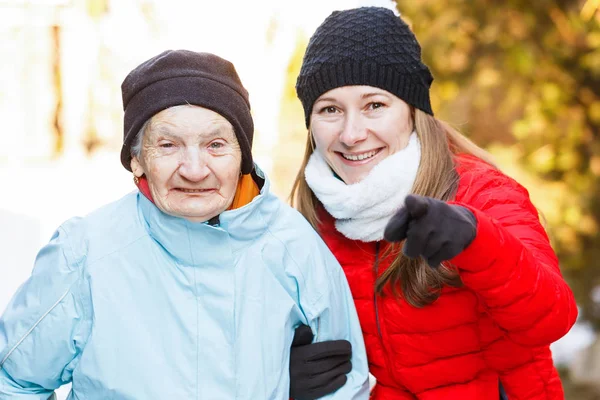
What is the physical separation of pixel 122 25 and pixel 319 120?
3469 millimetres

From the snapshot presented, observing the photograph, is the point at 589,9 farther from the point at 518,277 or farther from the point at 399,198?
the point at 518,277

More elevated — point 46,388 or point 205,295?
point 205,295

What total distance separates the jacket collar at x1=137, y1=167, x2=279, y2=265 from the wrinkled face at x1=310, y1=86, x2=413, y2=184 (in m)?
0.39

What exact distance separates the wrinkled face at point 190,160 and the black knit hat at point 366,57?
427 millimetres

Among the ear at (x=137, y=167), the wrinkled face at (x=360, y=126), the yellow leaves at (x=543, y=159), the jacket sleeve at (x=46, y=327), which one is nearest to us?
the jacket sleeve at (x=46, y=327)

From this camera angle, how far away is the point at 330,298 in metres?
2.21

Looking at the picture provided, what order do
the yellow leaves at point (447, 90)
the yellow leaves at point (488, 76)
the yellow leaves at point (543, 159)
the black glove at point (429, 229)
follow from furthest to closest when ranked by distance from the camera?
the yellow leaves at point (447, 90), the yellow leaves at point (488, 76), the yellow leaves at point (543, 159), the black glove at point (429, 229)

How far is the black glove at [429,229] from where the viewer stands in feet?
5.56

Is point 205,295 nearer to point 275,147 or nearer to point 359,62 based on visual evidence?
point 359,62

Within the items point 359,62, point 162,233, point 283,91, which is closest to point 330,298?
point 162,233

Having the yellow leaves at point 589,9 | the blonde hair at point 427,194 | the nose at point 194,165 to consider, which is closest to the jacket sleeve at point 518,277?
the blonde hair at point 427,194

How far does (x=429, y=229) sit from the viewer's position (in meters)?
1.69

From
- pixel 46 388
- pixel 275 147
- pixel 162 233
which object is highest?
pixel 275 147

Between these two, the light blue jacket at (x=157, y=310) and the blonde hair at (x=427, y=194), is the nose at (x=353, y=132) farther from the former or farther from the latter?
the light blue jacket at (x=157, y=310)
